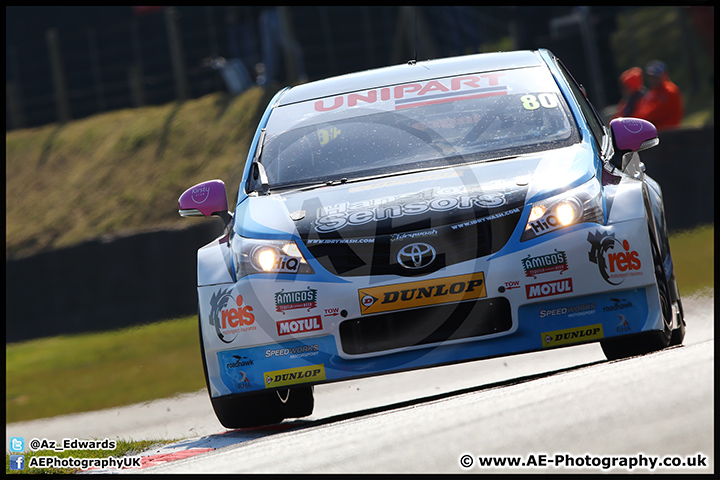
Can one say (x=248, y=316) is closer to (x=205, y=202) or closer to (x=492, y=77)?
(x=205, y=202)

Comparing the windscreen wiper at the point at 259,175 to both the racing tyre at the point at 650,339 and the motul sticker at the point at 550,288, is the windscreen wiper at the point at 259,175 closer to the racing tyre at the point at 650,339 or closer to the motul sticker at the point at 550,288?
the motul sticker at the point at 550,288

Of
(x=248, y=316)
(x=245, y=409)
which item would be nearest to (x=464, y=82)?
(x=248, y=316)

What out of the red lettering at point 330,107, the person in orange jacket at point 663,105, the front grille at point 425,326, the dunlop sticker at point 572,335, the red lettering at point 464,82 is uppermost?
the red lettering at point 464,82

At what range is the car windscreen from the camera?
17.0 feet

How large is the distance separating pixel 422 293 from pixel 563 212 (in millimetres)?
737

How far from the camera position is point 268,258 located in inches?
179

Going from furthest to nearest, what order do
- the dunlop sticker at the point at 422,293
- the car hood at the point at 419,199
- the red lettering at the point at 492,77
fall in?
the red lettering at the point at 492,77 → the car hood at the point at 419,199 → the dunlop sticker at the point at 422,293

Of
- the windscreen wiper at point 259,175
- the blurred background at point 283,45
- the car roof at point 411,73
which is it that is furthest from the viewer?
the blurred background at point 283,45

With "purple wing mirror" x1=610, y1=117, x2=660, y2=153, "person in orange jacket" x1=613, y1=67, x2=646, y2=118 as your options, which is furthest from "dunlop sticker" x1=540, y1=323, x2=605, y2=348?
"person in orange jacket" x1=613, y1=67, x2=646, y2=118

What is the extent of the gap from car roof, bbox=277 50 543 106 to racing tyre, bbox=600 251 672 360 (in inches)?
74.1

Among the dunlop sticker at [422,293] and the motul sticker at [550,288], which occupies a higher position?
the dunlop sticker at [422,293]

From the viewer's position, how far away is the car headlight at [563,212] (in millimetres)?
4379

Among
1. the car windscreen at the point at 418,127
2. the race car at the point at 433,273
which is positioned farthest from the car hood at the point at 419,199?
the car windscreen at the point at 418,127

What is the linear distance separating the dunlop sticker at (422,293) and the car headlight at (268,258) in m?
0.31
